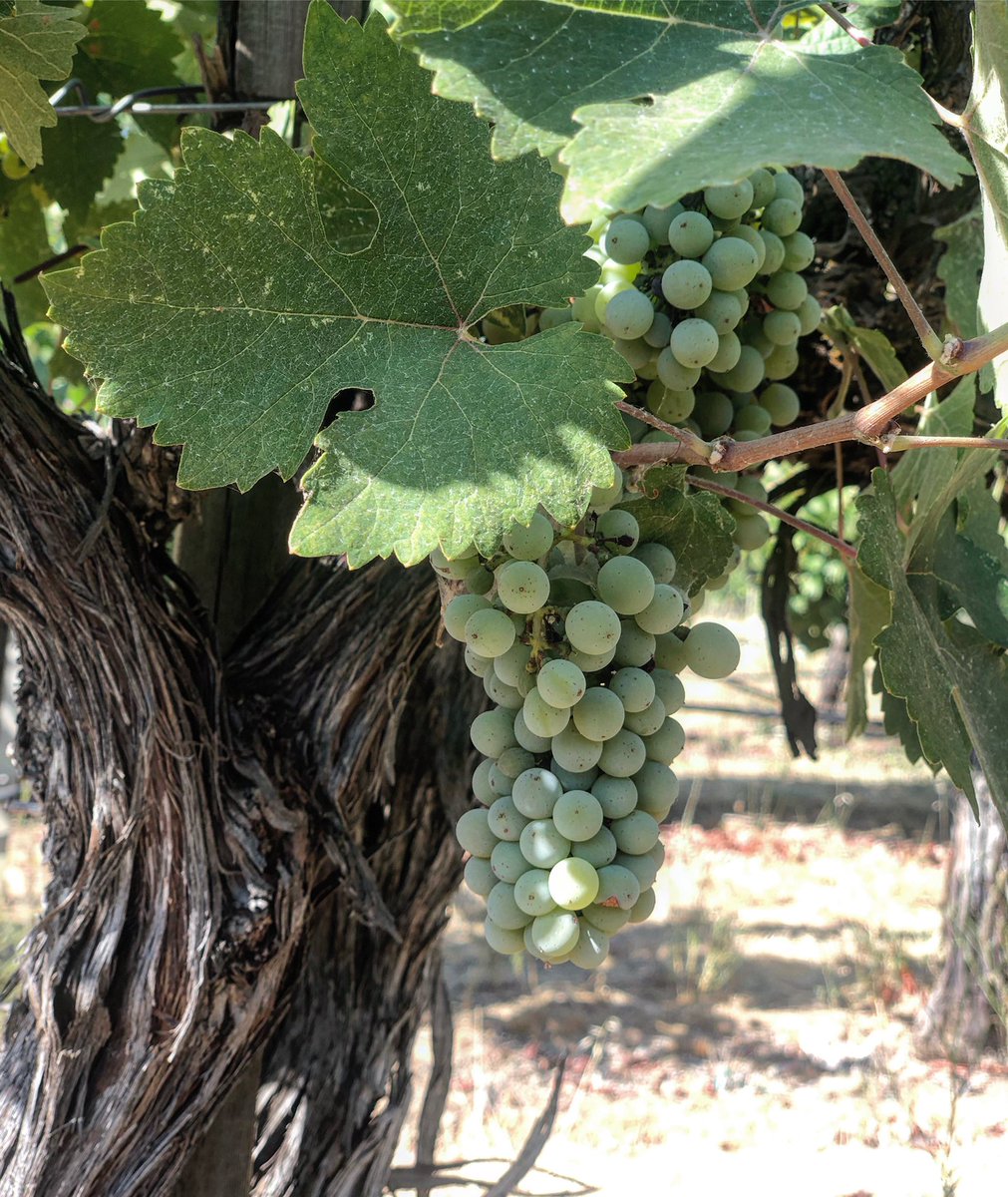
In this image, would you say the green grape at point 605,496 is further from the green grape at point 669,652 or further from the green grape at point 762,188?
the green grape at point 762,188

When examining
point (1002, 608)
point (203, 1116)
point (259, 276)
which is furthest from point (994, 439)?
point (203, 1116)

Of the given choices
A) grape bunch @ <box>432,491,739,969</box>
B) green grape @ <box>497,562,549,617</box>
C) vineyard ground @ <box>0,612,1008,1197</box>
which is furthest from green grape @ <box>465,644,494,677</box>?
vineyard ground @ <box>0,612,1008,1197</box>

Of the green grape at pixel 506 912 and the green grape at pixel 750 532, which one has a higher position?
the green grape at pixel 750 532

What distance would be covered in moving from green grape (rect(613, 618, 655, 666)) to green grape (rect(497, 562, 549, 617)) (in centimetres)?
9

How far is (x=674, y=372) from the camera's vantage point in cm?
89

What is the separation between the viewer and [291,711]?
115cm

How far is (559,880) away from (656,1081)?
11.3ft

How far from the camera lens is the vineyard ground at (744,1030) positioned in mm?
3129

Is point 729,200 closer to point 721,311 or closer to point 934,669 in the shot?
point 721,311

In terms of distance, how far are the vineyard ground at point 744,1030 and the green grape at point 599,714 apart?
1.49m

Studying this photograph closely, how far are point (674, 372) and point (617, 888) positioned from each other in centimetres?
41

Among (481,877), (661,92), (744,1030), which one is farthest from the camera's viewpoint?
(744,1030)

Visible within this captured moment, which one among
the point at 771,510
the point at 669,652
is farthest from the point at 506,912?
the point at 771,510

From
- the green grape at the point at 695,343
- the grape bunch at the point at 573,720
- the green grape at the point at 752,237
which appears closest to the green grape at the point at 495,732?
the grape bunch at the point at 573,720
